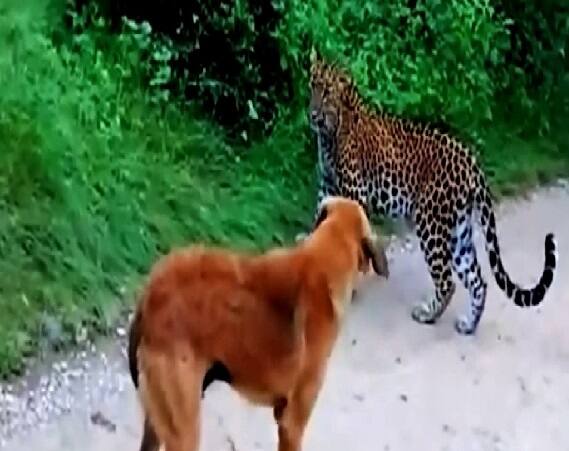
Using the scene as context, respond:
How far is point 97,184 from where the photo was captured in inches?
307

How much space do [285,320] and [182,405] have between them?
453 millimetres

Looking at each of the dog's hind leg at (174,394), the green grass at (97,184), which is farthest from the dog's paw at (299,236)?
the dog's hind leg at (174,394)

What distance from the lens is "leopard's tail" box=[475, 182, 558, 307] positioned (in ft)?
23.9

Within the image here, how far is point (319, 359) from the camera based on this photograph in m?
5.47

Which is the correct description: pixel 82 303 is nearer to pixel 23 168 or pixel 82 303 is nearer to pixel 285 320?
pixel 23 168

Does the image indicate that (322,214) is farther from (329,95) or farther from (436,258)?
(329,95)

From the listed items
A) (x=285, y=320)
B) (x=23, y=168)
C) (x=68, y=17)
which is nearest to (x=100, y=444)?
(x=285, y=320)

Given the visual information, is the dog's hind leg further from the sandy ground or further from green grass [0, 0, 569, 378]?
green grass [0, 0, 569, 378]

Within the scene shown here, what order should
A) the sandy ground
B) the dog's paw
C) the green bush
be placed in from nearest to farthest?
the sandy ground, the dog's paw, the green bush

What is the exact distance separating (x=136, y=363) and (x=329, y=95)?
2.98m

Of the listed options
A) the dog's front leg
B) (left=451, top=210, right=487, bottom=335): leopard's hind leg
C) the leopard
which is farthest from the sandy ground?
the dog's front leg

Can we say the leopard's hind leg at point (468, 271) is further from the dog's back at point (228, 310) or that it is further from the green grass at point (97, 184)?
the dog's back at point (228, 310)

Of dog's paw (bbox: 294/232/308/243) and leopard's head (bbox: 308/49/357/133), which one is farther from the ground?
leopard's head (bbox: 308/49/357/133)

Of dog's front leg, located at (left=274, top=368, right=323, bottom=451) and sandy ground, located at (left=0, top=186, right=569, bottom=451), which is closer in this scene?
dog's front leg, located at (left=274, top=368, right=323, bottom=451)
